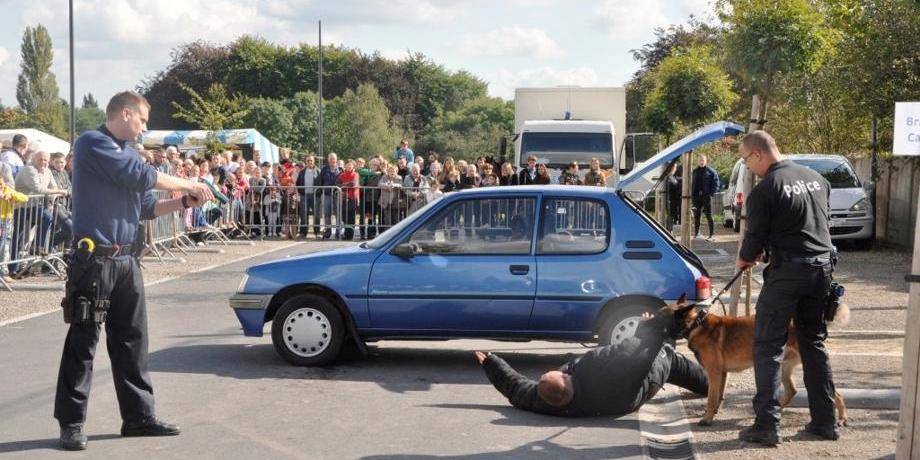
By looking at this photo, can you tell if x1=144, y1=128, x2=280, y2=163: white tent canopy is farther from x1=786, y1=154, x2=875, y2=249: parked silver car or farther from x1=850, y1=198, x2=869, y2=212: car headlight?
x1=850, y1=198, x2=869, y2=212: car headlight

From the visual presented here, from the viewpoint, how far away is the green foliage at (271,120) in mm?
76375

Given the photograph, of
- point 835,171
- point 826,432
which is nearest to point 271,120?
point 835,171

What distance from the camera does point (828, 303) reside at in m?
7.15

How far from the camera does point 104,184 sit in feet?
22.7

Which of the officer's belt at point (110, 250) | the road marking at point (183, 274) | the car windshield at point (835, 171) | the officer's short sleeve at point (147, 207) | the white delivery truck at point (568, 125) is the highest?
the white delivery truck at point (568, 125)

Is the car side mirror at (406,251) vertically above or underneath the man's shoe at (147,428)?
above

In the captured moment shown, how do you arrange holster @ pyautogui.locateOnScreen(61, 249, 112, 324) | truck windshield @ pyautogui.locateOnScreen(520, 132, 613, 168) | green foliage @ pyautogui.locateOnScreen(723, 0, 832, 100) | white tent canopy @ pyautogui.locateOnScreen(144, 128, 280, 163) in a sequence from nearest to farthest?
holster @ pyautogui.locateOnScreen(61, 249, 112, 324), green foliage @ pyautogui.locateOnScreen(723, 0, 832, 100), truck windshield @ pyautogui.locateOnScreen(520, 132, 613, 168), white tent canopy @ pyautogui.locateOnScreen(144, 128, 280, 163)

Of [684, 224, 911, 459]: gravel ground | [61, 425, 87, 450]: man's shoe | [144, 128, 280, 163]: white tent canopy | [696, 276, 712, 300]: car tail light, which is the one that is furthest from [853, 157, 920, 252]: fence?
[144, 128, 280, 163]: white tent canopy

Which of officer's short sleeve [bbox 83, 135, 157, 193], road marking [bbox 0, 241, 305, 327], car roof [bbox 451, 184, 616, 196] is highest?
officer's short sleeve [bbox 83, 135, 157, 193]

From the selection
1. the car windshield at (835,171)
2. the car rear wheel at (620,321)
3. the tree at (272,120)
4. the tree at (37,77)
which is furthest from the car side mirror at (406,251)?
the tree at (37,77)

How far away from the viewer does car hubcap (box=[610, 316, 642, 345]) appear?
31.2 ft

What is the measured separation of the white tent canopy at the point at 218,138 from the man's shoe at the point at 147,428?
1577 inches

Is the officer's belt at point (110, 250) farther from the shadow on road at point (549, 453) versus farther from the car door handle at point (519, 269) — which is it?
the car door handle at point (519, 269)

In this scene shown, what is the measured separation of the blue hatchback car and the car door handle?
0.01m
